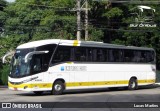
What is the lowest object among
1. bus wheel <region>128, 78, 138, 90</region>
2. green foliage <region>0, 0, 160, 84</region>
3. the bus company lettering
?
bus wheel <region>128, 78, 138, 90</region>

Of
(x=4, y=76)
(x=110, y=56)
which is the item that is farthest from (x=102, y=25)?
(x=110, y=56)

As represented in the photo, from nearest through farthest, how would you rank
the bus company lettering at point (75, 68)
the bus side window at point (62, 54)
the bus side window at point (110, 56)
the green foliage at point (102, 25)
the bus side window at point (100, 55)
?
the bus side window at point (62, 54) → the bus company lettering at point (75, 68) → the bus side window at point (100, 55) → the bus side window at point (110, 56) → the green foliage at point (102, 25)

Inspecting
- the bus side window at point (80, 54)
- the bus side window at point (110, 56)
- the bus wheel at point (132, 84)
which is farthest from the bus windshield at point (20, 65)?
the bus wheel at point (132, 84)

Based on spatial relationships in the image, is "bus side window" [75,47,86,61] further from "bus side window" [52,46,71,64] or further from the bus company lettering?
"bus side window" [52,46,71,64]

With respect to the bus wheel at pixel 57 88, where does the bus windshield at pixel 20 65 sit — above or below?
above

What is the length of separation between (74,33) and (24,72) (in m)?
27.9

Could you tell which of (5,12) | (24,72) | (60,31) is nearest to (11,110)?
(24,72)

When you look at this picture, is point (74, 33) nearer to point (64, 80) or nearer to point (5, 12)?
point (5, 12)

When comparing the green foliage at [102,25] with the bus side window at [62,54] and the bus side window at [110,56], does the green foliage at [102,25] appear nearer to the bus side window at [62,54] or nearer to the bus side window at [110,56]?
the bus side window at [110,56]

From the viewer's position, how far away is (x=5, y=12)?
7025cm

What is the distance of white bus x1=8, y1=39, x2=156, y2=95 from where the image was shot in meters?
25.9

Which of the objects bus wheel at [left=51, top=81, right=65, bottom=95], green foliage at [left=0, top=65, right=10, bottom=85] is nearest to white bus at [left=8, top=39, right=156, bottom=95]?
bus wheel at [left=51, top=81, right=65, bottom=95]

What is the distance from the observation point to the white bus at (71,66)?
84.9 feet

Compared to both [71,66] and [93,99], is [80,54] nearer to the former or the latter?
[71,66]
